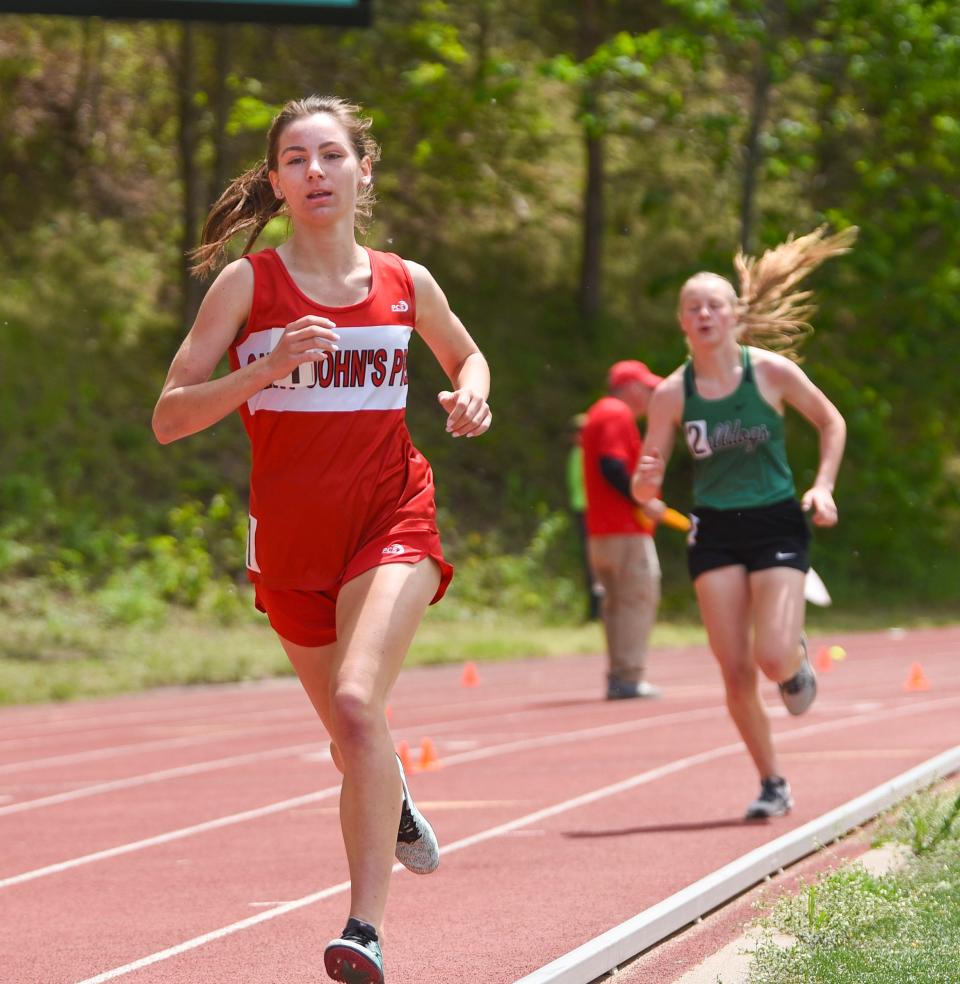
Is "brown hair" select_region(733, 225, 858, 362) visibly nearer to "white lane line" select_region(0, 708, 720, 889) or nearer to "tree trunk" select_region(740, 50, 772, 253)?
"white lane line" select_region(0, 708, 720, 889)

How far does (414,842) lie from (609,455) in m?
8.49

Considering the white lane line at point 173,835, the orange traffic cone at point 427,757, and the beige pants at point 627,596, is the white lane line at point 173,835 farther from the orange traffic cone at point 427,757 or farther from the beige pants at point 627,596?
the beige pants at point 627,596

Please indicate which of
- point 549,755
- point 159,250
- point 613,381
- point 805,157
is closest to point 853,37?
point 805,157

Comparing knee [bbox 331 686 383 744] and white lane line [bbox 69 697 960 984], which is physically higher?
knee [bbox 331 686 383 744]

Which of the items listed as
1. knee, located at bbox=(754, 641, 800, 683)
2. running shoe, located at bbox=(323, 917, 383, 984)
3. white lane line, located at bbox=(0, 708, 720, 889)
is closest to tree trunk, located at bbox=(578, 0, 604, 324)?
white lane line, located at bbox=(0, 708, 720, 889)

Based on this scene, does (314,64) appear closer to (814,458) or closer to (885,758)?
(814,458)

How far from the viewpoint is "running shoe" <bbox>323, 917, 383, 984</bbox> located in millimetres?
4242

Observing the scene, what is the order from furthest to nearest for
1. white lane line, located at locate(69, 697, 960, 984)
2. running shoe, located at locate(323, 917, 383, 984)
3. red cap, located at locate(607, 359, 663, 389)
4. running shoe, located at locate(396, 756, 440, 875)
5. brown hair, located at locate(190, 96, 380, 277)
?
red cap, located at locate(607, 359, 663, 389) < white lane line, located at locate(69, 697, 960, 984) < running shoe, located at locate(396, 756, 440, 875) < brown hair, located at locate(190, 96, 380, 277) < running shoe, located at locate(323, 917, 383, 984)

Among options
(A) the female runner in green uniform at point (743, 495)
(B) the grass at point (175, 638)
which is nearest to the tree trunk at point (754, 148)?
(B) the grass at point (175, 638)

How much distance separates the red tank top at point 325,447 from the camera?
15.5 feet

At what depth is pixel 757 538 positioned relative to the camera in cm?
757

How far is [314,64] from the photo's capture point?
29.1 metres

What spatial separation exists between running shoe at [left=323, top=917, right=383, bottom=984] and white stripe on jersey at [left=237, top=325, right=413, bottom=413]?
1.29 metres

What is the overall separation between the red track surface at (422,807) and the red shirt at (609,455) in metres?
1.34
